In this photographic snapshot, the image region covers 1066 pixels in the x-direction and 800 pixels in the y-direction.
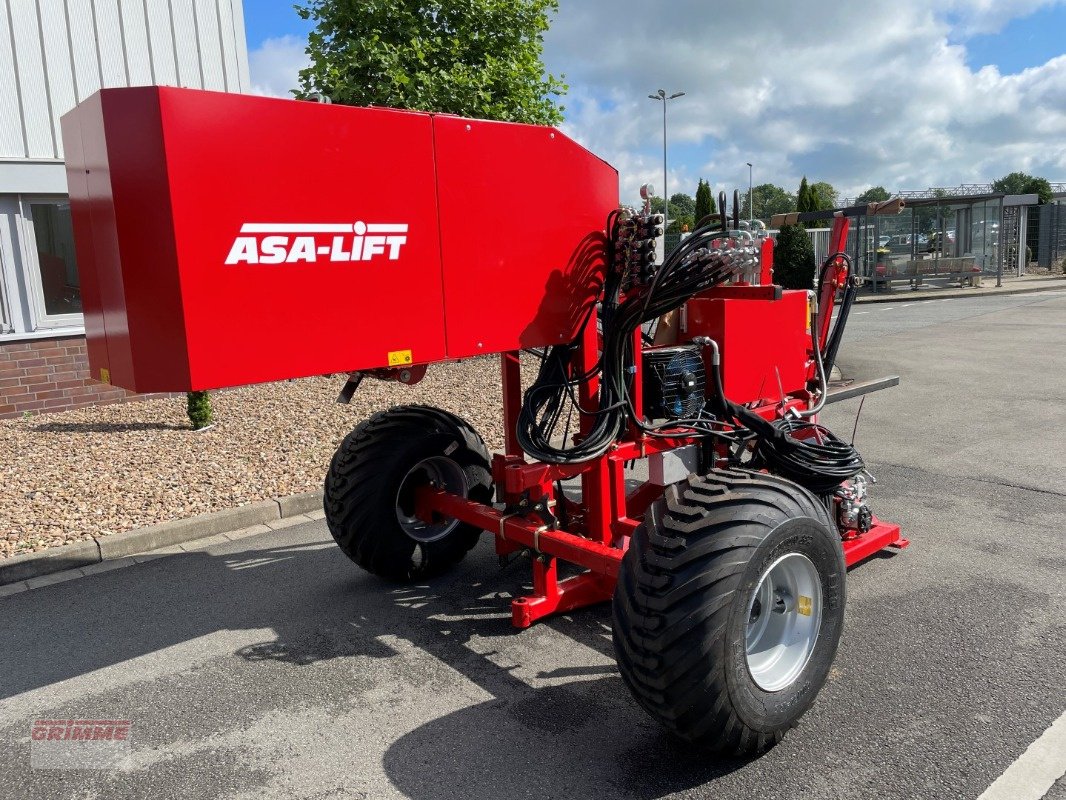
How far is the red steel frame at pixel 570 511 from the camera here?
12.8 feet

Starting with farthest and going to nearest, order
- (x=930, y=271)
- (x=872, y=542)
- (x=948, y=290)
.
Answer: (x=930, y=271) < (x=948, y=290) < (x=872, y=542)

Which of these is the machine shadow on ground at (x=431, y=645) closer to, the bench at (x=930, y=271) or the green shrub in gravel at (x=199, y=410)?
the green shrub in gravel at (x=199, y=410)

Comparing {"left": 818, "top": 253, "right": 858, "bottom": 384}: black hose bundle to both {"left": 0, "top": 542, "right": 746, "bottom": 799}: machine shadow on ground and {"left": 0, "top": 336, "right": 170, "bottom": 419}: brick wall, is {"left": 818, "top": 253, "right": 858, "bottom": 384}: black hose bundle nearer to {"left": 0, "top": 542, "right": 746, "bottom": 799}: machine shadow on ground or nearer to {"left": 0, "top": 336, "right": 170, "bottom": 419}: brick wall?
{"left": 0, "top": 542, "right": 746, "bottom": 799}: machine shadow on ground

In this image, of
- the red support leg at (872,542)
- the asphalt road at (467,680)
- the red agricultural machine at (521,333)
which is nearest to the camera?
the red agricultural machine at (521,333)

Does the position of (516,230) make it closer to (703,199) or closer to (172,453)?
(172,453)

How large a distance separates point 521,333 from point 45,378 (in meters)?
7.34

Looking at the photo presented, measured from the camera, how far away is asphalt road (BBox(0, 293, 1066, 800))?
3.04m

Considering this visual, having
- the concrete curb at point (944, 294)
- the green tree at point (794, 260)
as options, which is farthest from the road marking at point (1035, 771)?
the concrete curb at point (944, 294)

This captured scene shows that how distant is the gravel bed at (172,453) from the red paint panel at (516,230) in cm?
338

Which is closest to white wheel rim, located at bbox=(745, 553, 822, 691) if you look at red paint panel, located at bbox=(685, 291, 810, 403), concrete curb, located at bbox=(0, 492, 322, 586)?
red paint panel, located at bbox=(685, 291, 810, 403)

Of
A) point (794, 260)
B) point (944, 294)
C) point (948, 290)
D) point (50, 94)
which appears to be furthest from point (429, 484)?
point (948, 290)

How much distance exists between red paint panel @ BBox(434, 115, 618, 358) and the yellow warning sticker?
Result: 0.68ft

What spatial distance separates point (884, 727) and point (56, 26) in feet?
32.0

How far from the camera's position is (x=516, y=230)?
3510 mm
